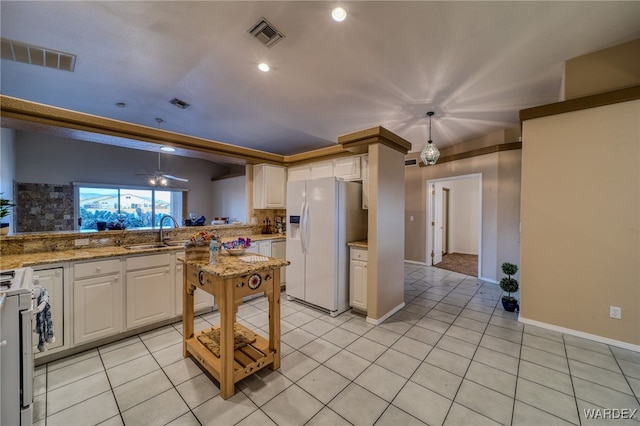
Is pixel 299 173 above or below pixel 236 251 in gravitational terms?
above

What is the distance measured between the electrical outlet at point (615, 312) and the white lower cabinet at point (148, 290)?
4760 millimetres

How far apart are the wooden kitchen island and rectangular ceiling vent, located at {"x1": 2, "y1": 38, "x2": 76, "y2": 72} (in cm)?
237

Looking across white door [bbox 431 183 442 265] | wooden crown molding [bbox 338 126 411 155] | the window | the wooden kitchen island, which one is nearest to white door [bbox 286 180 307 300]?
wooden crown molding [bbox 338 126 411 155]

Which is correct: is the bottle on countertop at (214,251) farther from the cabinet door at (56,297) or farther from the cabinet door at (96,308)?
the cabinet door at (56,297)

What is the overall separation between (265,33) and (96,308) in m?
3.03

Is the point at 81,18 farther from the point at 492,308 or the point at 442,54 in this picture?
the point at 492,308

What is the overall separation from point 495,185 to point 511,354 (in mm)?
3384

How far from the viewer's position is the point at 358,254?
324 cm

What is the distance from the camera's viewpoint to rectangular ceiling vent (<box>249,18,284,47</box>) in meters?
1.98

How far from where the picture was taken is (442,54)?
2.33m

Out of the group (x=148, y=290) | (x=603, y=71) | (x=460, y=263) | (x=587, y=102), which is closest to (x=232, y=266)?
(x=148, y=290)

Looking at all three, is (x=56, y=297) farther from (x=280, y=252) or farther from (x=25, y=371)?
(x=280, y=252)

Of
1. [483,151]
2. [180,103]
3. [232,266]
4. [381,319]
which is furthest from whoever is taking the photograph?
[483,151]

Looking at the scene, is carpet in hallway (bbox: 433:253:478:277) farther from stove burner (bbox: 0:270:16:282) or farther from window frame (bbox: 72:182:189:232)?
window frame (bbox: 72:182:189:232)
